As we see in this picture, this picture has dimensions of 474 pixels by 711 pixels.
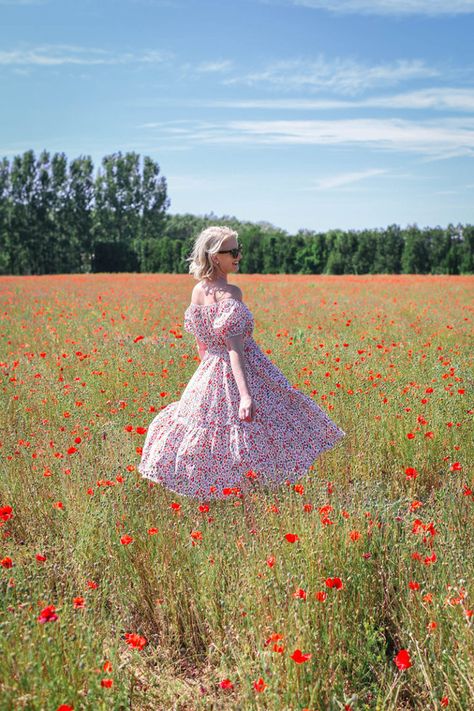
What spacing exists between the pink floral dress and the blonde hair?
21 cm

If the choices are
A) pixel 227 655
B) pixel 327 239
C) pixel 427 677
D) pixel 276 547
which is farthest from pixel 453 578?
pixel 327 239

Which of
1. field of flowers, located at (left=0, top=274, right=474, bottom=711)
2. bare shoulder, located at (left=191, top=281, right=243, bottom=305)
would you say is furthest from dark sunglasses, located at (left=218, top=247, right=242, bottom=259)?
field of flowers, located at (left=0, top=274, right=474, bottom=711)

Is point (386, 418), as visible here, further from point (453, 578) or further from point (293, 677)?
point (293, 677)

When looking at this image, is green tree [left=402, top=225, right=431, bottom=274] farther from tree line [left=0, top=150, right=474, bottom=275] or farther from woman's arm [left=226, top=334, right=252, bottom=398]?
woman's arm [left=226, top=334, right=252, bottom=398]

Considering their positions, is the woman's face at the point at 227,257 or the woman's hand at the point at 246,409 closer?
the woman's hand at the point at 246,409

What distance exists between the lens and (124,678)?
243 cm

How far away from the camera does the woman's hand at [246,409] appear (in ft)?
12.9

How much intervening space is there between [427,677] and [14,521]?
243 centimetres

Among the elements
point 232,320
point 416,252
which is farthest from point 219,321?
point 416,252

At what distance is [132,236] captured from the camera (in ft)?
213

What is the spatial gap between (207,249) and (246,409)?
3.20 feet

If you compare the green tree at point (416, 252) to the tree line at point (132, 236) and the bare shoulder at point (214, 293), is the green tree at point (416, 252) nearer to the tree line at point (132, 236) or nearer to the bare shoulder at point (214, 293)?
the tree line at point (132, 236)

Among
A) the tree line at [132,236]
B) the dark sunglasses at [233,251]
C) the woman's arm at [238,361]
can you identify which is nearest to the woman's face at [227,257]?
the dark sunglasses at [233,251]

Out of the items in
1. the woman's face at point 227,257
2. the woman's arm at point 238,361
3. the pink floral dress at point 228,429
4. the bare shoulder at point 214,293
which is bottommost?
the pink floral dress at point 228,429
